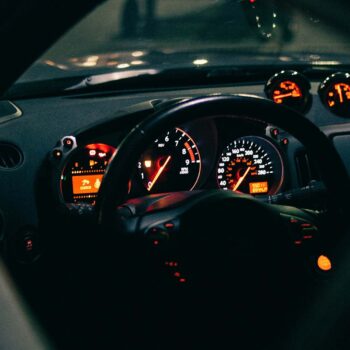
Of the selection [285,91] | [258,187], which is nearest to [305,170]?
[258,187]

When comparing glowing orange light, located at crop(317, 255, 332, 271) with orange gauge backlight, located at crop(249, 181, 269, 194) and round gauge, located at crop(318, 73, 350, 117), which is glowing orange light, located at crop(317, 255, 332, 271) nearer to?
orange gauge backlight, located at crop(249, 181, 269, 194)

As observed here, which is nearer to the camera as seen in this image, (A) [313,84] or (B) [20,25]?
(B) [20,25]

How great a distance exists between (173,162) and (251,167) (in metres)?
0.39

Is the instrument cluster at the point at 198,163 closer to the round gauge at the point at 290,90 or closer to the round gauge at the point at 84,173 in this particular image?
the round gauge at the point at 84,173

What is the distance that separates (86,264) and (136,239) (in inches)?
13.8

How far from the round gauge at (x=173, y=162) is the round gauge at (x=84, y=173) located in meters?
0.20

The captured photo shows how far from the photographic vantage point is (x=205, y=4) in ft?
26.8

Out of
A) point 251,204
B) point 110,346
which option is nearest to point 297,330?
point 251,204

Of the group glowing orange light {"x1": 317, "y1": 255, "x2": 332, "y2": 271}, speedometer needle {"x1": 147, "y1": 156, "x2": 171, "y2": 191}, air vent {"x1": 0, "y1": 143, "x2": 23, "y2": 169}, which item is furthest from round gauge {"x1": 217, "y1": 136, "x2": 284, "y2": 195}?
glowing orange light {"x1": 317, "y1": 255, "x2": 332, "y2": 271}

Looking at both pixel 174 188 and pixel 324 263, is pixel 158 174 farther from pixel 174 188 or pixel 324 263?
pixel 324 263

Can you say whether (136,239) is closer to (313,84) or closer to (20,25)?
(20,25)

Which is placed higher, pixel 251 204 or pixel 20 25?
pixel 20 25

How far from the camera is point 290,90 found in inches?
147

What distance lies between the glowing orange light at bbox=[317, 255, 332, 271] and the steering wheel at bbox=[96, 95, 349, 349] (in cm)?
3
